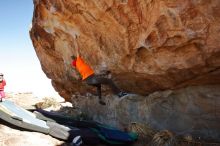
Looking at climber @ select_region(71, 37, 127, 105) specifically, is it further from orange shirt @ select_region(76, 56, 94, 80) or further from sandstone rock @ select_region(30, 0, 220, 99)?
sandstone rock @ select_region(30, 0, 220, 99)

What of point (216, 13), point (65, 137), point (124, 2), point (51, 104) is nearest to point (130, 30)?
point (124, 2)

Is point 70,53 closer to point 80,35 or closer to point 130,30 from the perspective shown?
point 80,35

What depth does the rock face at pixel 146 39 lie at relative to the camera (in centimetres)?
655

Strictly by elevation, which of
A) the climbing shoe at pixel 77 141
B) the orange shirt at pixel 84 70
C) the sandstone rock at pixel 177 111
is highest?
the orange shirt at pixel 84 70

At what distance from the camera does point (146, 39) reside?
7566 millimetres

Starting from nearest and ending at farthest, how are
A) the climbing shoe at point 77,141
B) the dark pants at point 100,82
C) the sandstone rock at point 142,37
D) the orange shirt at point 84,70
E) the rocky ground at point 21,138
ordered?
1. the sandstone rock at point 142,37
2. the rocky ground at point 21,138
3. the climbing shoe at point 77,141
4. the dark pants at point 100,82
5. the orange shirt at point 84,70

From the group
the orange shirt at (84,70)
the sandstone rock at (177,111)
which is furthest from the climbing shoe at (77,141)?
the orange shirt at (84,70)

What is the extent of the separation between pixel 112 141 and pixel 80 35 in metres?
3.71

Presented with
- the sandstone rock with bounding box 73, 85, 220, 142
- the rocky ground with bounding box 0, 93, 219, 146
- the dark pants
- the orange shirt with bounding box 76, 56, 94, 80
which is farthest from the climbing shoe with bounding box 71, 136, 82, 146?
the orange shirt with bounding box 76, 56, 94, 80

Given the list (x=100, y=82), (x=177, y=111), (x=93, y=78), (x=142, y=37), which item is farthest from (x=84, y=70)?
(x=177, y=111)

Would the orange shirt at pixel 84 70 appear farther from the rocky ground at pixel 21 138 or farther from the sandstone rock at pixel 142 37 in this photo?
the rocky ground at pixel 21 138

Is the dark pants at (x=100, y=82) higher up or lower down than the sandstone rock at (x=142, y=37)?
lower down

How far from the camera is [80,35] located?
9.98m

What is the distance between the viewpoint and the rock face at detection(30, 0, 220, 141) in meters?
6.55
